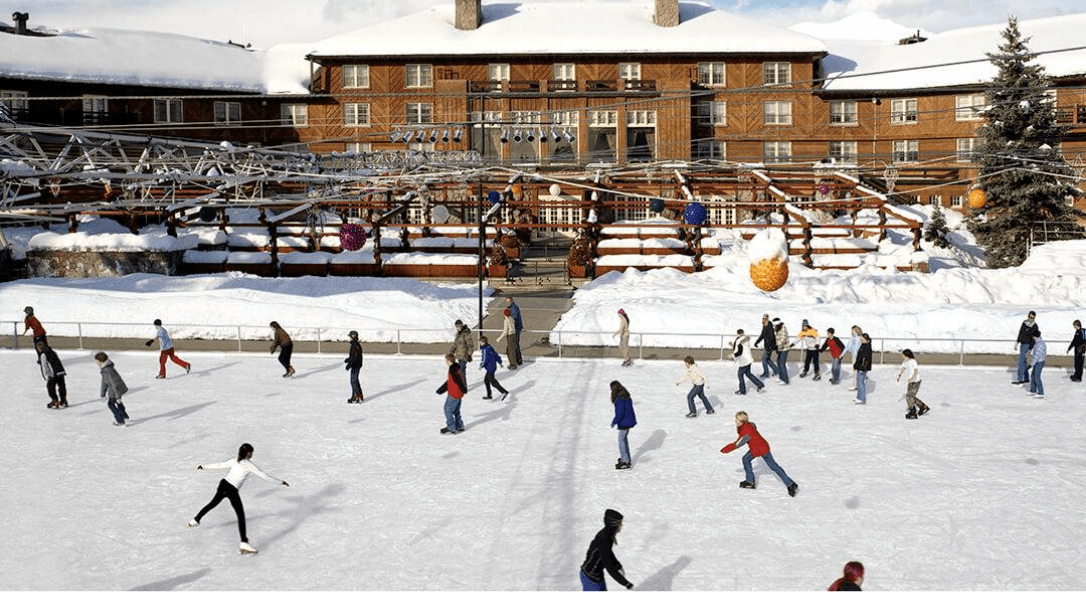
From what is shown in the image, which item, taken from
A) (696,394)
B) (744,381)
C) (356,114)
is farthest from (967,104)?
(696,394)

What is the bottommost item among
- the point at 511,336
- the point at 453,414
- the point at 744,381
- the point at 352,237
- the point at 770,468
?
the point at 770,468

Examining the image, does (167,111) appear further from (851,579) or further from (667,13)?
(851,579)

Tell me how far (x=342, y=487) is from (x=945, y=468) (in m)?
9.13

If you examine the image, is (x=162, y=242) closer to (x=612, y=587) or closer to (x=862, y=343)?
(x=862, y=343)

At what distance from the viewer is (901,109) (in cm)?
5531

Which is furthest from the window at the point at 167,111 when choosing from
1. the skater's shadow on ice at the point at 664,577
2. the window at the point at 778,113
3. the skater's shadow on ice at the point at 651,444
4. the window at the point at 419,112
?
the skater's shadow on ice at the point at 664,577

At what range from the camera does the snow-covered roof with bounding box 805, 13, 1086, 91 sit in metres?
52.9

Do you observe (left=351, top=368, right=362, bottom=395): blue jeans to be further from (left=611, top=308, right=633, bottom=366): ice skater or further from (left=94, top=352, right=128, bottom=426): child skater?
(left=611, top=308, right=633, bottom=366): ice skater

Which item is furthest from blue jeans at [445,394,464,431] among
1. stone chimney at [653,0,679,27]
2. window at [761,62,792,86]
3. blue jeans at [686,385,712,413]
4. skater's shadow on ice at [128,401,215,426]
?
stone chimney at [653,0,679,27]

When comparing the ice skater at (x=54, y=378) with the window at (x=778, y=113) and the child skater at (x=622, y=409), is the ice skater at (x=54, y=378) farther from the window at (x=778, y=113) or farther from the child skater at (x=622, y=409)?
the window at (x=778, y=113)

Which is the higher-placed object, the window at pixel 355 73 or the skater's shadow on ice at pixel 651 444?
the window at pixel 355 73

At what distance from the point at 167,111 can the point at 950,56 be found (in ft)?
169

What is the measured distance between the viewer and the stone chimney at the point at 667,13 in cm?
5744

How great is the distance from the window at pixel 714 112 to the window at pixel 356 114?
72.2 feet
